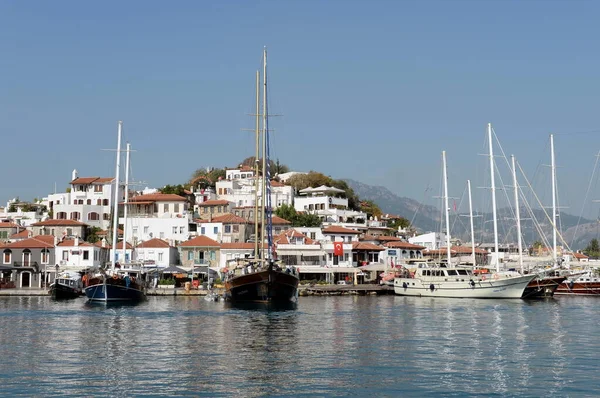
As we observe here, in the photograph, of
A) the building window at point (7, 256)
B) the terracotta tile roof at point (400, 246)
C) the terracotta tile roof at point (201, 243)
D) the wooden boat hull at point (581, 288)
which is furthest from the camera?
the terracotta tile roof at point (400, 246)

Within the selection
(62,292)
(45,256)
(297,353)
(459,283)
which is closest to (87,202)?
(45,256)

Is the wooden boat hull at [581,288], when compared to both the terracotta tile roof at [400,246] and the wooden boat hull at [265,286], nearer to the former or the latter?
the terracotta tile roof at [400,246]

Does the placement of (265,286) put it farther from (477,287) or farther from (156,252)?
(156,252)

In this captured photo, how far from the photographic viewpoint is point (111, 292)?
6819 cm

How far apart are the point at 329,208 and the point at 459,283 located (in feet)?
185

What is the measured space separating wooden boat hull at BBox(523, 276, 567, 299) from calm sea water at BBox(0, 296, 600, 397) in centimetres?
2050

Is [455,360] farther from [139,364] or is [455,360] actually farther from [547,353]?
[139,364]

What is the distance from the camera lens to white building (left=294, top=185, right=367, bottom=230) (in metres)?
130

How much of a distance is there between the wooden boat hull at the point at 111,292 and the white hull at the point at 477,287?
3014 centimetres

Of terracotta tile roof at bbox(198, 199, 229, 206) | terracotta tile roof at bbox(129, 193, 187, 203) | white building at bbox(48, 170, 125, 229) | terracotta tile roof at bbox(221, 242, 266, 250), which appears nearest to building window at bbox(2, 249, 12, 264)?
white building at bbox(48, 170, 125, 229)

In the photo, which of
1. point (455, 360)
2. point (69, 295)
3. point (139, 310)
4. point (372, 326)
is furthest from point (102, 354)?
point (69, 295)

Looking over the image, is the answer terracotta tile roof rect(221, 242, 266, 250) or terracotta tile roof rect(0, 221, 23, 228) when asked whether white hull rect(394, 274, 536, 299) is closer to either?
terracotta tile roof rect(221, 242, 266, 250)

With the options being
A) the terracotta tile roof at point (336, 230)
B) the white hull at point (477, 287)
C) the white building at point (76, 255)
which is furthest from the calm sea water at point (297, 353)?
the terracotta tile roof at point (336, 230)

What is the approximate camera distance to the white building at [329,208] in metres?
130
